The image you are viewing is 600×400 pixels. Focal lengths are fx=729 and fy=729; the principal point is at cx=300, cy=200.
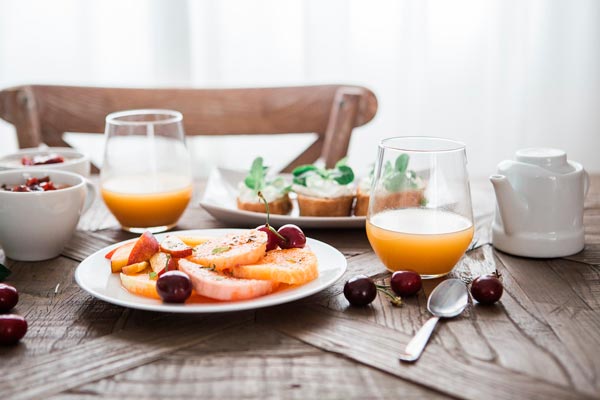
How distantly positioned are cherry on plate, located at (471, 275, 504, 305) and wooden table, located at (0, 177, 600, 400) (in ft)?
0.05

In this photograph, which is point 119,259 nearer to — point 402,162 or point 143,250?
point 143,250

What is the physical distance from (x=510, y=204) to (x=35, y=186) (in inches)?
31.9

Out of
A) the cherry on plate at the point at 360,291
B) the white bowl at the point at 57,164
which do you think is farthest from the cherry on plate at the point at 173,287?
the white bowl at the point at 57,164

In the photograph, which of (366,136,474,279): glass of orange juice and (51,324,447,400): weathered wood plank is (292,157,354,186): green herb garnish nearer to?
(366,136,474,279): glass of orange juice

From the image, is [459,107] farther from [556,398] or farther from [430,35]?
[556,398]

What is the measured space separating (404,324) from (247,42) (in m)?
2.08

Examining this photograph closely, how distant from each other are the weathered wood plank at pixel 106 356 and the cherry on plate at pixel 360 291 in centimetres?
14

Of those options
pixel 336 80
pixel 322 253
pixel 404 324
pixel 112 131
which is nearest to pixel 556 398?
pixel 404 324

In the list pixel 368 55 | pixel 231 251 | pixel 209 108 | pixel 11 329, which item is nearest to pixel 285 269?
pixel 231 251

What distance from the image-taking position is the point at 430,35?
2.84m

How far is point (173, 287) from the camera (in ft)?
2.99

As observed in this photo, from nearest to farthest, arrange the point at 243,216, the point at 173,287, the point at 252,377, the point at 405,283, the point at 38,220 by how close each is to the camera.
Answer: the point at 252,377, the point at 173,287, the point at 405,283, the point at 38,220, the point at 243,216

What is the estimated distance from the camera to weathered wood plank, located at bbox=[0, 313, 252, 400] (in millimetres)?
773

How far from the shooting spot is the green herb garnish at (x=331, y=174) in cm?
141
